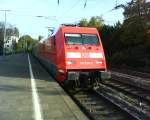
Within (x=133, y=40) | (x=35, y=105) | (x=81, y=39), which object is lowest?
(x=35, y=105)

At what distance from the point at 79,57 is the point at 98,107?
15.9ft

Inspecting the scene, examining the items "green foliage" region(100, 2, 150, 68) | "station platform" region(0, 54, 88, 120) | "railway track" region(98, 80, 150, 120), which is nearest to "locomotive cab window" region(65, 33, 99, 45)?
"railway track" region(98, 80, 150, 120)

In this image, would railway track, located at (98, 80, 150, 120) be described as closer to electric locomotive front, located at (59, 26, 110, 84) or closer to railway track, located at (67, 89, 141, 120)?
railway track, located at (67, 89, 141, 120)

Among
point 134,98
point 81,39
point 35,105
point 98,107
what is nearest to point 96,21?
point 81,39

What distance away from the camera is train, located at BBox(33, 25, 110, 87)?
17.6 meters

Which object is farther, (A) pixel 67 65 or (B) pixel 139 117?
(A) pixel 67 65

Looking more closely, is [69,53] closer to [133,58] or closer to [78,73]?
[78,73]

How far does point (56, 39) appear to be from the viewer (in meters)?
19.5

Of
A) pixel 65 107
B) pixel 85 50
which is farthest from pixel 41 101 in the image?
pixel 85 50

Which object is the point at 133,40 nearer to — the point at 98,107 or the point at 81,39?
the point at 81,39

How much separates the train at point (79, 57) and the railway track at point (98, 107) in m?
0.65

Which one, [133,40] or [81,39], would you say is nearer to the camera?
[81,39]

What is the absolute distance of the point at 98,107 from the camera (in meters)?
13.4

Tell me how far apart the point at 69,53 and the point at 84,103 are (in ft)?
12.9
